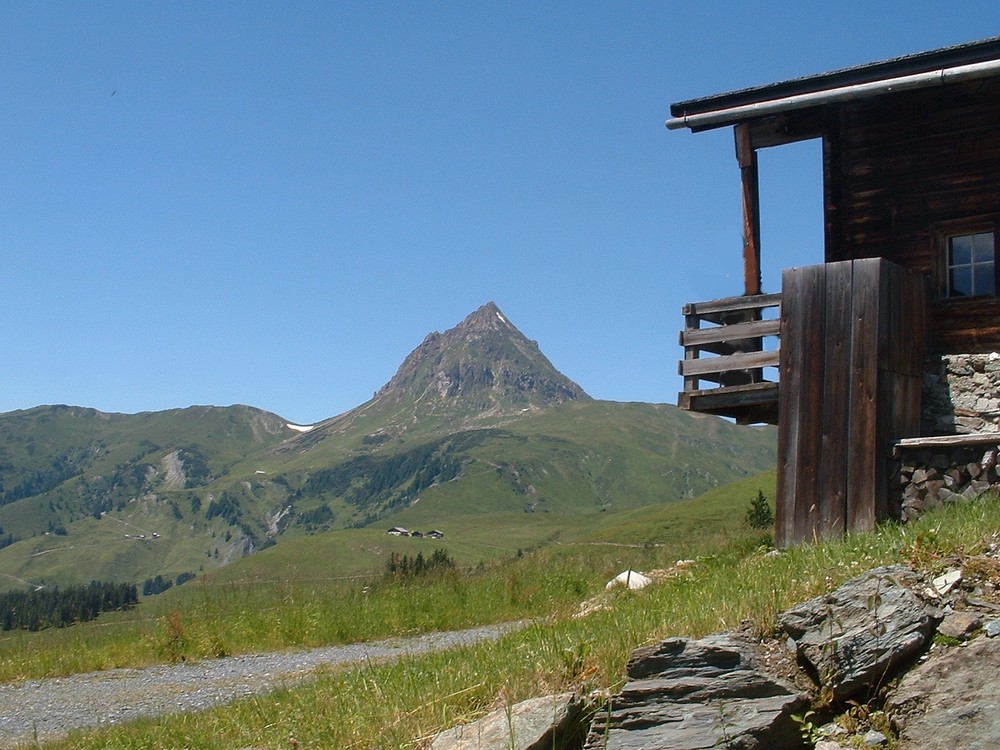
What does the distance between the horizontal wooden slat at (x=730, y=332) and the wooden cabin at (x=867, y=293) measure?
0.08ft

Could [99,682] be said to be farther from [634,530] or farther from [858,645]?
[634,530]

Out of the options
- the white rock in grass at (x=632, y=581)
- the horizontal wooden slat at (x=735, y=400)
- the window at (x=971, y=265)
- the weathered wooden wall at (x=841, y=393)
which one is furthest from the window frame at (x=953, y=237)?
the white rock in grass at (x=632, y=581)

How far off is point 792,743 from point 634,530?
157 meters

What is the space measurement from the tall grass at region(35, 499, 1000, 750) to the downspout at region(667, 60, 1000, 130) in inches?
313

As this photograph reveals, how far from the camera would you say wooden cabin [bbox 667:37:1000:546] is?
1460 centimetres

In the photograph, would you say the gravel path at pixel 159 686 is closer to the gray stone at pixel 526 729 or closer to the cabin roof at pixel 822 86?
the gray stone at pixel 526 729

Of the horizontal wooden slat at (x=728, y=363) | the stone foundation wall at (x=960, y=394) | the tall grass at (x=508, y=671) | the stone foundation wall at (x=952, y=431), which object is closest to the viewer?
the tall grass at (x=508, y=671)

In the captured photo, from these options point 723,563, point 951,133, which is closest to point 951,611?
point 723,563

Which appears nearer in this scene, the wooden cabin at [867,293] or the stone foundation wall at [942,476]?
the stone foundation wall at [942,476]

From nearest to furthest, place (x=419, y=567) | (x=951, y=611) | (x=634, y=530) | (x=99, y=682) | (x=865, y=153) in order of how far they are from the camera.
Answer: (x=951, y=611) → (x=99, y=682) → (x=865, y=153) → (x=419, y=567) → (x=634, y=530)

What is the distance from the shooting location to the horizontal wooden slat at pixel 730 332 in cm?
1627

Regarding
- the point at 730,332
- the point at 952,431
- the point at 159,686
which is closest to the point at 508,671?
the point at 159,686

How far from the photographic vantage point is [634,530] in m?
161

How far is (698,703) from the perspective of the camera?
6.81m
